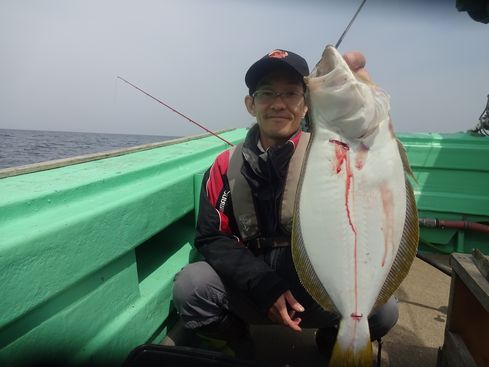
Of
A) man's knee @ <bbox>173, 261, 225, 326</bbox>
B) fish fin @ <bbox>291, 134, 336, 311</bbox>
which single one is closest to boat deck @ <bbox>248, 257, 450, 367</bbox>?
man's knee @ <bbox>173, 261, 225, 326</bbox>

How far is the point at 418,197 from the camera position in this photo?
426cm

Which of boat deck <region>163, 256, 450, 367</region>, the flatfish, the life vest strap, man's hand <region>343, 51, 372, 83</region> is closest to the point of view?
the flatfish

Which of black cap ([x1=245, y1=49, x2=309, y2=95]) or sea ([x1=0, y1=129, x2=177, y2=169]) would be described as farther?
sea ([x1=0, y1=129, x2=177, y2=169])

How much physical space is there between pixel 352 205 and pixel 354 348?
596mm

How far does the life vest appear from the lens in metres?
2.11

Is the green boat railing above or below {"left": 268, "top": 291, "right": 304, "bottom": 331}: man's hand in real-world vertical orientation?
above

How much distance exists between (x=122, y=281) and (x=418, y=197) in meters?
3.65

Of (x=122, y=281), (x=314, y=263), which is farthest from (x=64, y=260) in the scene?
(x=314, y=263)

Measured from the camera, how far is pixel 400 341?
100 inches

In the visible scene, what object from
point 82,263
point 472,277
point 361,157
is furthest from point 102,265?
point 472,277

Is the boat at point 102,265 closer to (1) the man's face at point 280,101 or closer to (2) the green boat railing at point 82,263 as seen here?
(2) the green boat railing at point 82,263

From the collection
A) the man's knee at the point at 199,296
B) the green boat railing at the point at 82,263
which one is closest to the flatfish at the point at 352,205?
the man's knee at the point at 199,296

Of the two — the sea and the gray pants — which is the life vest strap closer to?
the gray pants

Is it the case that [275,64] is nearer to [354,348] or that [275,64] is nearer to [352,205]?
[352,205]
